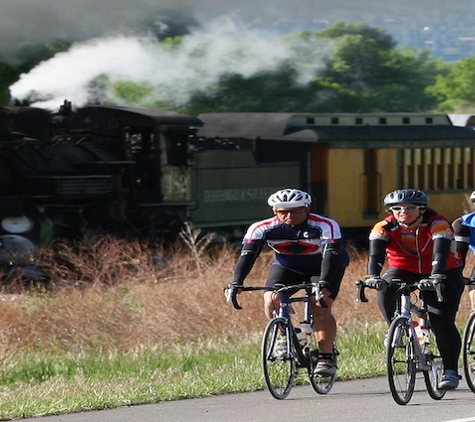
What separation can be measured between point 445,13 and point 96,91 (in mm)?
9068

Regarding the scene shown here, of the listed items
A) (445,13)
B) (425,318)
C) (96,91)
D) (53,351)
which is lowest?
(53,351)

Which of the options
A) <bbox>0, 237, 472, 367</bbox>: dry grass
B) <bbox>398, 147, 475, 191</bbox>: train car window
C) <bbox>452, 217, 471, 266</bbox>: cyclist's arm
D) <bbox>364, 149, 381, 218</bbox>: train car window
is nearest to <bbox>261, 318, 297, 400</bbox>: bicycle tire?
<bbox>452, 217, 471, 266</bbox>: cyclist's arm

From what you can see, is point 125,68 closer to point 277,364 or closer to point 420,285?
point 277,364

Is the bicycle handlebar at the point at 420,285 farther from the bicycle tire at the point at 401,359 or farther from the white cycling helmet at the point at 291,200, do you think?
the white cycling helmet at the point at 291,200

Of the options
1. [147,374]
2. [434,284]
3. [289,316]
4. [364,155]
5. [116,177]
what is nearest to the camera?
[434,284]

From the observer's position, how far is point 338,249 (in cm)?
729

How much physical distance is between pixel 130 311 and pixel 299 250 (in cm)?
544

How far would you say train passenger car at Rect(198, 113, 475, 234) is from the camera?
74.2ft

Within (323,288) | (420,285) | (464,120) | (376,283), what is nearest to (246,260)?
(323,288)

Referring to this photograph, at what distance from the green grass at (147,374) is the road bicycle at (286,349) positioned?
0.49m

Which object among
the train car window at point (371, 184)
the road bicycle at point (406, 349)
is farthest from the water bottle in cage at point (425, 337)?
the train car window at point (371, 184)

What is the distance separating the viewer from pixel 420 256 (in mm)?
7309

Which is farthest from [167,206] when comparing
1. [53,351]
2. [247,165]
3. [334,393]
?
[334,393]

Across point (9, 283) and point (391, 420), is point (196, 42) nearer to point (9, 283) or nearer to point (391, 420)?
point (9, 283)
